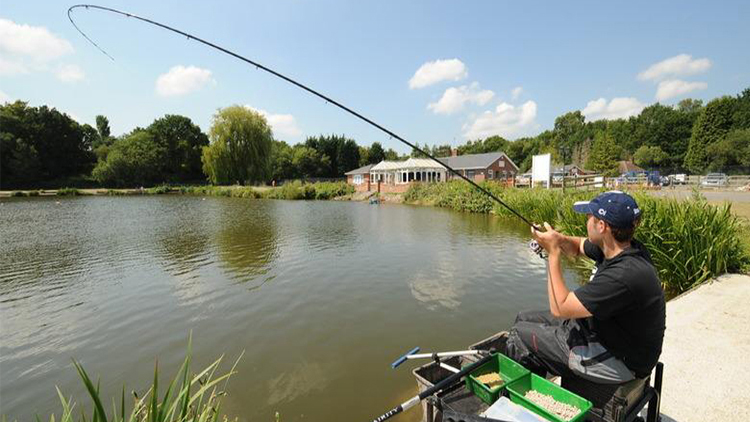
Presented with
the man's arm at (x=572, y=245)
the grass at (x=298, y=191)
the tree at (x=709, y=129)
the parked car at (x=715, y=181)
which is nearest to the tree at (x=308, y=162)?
the grass at (x=298, y=191)

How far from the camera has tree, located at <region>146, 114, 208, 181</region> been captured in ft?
239

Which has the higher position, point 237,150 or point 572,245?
point 237,150

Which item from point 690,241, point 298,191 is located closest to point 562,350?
point 690,241

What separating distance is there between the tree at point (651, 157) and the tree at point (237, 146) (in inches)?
2789

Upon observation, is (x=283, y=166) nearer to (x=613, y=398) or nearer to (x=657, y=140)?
(x=613, y=398)

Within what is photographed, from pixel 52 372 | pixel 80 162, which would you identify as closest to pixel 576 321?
pixel 52 372

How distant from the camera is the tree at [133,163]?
215 ft

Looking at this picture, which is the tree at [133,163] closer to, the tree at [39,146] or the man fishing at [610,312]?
the tree at [39,146]

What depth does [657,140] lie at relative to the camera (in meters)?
76.9

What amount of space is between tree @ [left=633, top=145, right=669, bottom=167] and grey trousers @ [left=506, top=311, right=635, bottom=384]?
85.3 metres

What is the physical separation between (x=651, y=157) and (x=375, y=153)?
183 feet

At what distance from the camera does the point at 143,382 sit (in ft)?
16.2

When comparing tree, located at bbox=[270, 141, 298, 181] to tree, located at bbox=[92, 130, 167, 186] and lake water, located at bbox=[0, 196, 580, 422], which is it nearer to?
tree, located at bbox=[92, 130, 167, 186]

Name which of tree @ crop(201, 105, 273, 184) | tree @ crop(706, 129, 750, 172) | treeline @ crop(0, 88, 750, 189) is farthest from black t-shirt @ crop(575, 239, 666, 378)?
tree @ crop(706, 129, 750, 172)
